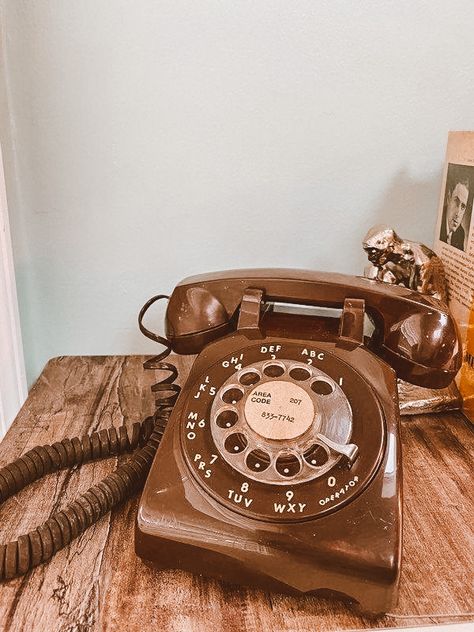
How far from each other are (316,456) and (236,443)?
8 centimetres

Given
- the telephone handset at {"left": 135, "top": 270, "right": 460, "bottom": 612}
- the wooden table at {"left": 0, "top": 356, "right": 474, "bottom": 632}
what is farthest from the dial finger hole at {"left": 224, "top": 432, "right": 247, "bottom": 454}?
the wooden table at {"left": 0, "top": 356, "right": 474, "bottom": 632}

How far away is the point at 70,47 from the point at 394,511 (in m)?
0.79

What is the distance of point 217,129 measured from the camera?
0.94 meters

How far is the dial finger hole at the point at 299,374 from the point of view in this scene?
24.6 inches

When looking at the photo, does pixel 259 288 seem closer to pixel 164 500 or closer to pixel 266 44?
pixel 164 500

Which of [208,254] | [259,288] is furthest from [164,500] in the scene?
[208,254]

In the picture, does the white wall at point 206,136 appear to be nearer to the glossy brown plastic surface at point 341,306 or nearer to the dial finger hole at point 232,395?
A: the glossy brown plastic surface at point 341,306

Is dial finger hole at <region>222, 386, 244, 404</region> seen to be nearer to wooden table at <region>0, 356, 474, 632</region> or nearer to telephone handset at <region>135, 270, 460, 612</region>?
telephone handset at <region>135, 270, 460, 612</region>

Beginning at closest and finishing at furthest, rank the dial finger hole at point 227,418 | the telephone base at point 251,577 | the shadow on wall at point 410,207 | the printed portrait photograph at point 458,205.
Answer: the telephone base at point 251,577 → the dial finger hole at point 227,418 → the printed portrait photograph at point 458,205 → the shadow on wall at point 410,207

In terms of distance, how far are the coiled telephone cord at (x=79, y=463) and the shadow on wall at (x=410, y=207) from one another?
0.47 meters

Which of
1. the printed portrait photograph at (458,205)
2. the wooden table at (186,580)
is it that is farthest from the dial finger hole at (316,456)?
the printed portrait photograph at (458,205)

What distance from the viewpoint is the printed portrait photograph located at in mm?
833

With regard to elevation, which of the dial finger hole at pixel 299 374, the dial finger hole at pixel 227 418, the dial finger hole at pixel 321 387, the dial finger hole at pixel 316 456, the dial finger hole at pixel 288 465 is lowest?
the dial finger hole at pixel 288 465

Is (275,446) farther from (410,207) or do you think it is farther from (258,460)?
(410,207)
